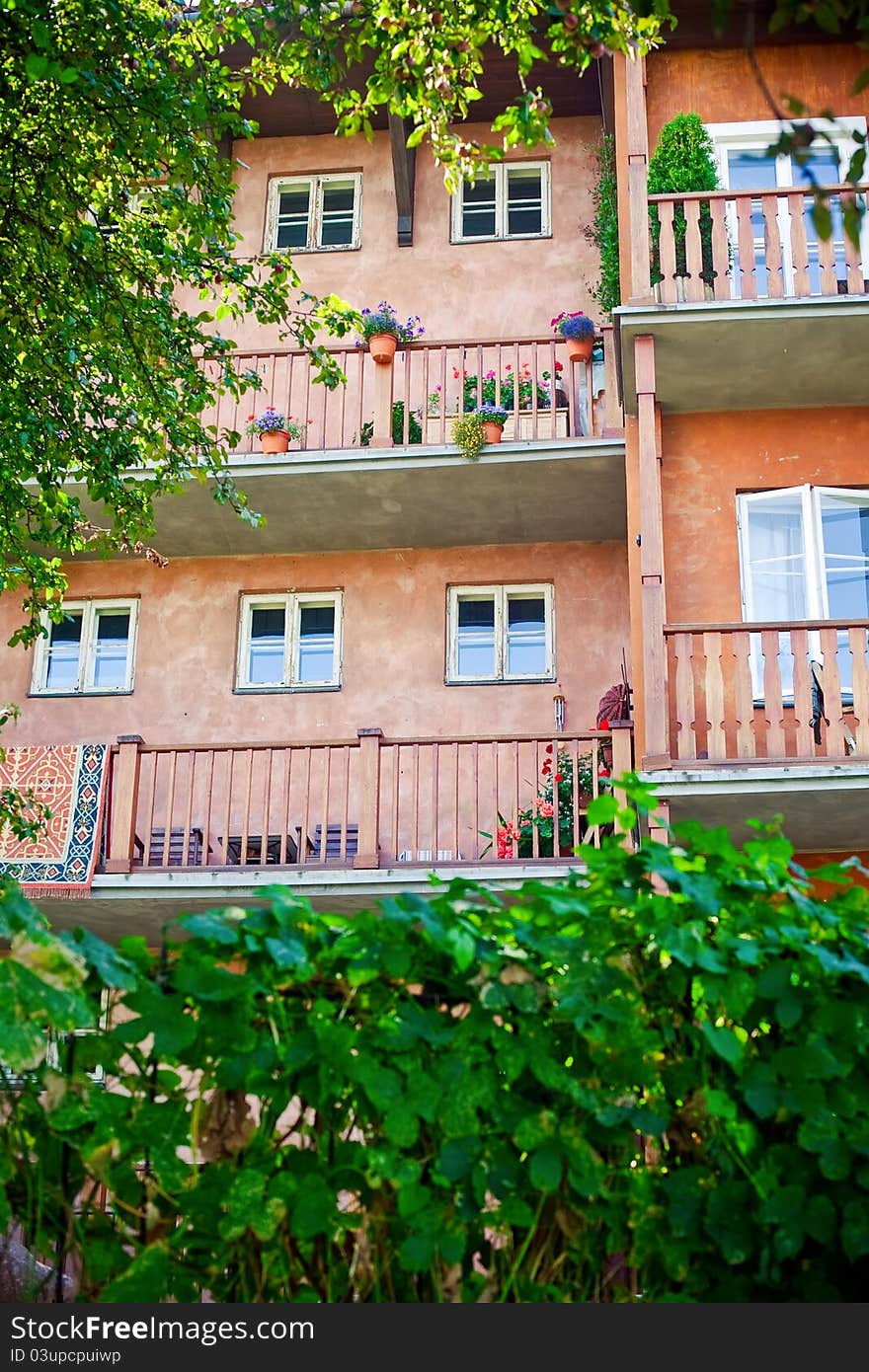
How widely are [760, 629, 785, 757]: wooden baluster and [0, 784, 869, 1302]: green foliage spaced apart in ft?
24.1

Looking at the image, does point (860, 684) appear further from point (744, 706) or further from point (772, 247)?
point (772, 247)

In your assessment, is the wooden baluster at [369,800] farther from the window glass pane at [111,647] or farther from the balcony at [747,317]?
the window glass pane at [111,647]

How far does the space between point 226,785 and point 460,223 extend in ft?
21.8

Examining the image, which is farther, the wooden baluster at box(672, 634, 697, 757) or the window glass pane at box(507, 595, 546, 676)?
the window glass pane at box(507, 595, 546, 676)

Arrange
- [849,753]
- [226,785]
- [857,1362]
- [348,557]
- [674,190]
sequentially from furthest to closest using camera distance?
[348,557], [226,785], [674,190], [849,753], [857,1362]

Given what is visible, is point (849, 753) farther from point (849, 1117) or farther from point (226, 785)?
point (849, 1117)

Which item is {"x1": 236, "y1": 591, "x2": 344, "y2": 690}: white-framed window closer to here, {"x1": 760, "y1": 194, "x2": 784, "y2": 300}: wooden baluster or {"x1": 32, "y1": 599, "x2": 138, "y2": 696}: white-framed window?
{"x1": 32, "y1": 599, "x2": 138, "y2": 696}: white-framed window

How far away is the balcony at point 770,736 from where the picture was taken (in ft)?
35.5

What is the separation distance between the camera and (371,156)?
16.6 m

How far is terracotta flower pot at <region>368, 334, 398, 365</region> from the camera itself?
1405 centimetres

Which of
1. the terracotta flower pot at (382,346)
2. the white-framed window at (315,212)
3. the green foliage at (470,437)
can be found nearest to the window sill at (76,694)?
the terracotta flower pot at (382,346)

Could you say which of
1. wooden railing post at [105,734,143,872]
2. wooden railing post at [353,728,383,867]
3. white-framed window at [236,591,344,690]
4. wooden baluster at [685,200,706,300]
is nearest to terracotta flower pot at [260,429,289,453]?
white-framed window at [236,591,344,690]

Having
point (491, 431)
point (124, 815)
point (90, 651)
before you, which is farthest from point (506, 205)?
point (124, 815)

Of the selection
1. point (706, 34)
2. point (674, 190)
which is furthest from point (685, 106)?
point (674, 190)
